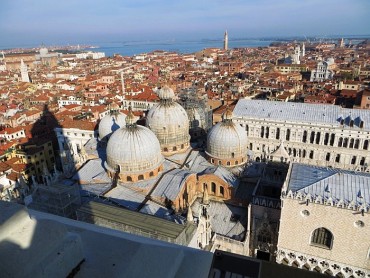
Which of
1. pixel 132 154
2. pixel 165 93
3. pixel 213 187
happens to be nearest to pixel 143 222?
pixel 132 154

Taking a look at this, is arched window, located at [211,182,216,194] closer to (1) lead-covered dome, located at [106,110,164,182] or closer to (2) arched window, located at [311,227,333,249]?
(1) lead-covered dome, located at [106,110,164,182]

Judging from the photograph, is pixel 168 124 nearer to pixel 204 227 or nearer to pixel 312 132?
pixel 204 227

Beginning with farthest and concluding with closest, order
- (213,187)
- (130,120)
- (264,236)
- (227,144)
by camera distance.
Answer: (227,144) < (213,187) < (130,120) < (264,236)

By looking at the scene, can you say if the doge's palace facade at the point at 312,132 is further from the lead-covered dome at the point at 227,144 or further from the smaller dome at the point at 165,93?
→ the smaller dome at the point at 165,93

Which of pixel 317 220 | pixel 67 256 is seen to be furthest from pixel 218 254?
pixel 317 220

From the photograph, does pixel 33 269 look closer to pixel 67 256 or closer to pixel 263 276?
pixel 67 256

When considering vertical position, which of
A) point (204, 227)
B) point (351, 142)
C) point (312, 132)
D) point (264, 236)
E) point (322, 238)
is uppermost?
point (312, 132)

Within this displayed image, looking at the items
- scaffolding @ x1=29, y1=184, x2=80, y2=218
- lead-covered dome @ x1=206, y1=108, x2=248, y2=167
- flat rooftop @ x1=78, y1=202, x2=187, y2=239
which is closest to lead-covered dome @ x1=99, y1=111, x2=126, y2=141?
lead-covered dome @ x1=206, y1=108, x2=248, y2=167

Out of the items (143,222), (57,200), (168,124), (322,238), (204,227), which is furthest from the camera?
(168,124)
